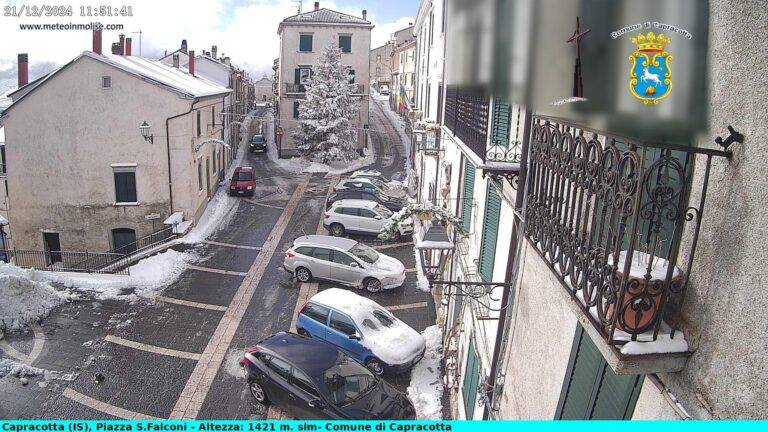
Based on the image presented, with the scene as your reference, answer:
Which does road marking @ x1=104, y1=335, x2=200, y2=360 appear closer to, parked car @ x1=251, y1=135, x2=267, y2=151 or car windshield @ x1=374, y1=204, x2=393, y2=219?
car windshield @ x1=374, y1=204, x2=393, y2=219

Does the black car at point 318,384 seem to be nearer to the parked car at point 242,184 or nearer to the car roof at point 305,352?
the car roof at point 305,352

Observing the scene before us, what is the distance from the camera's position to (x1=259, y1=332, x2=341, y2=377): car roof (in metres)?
9.78

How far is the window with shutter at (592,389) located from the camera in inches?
134

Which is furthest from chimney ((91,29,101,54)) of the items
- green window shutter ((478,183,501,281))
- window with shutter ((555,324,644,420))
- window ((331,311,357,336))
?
window with shutter ((555,324,644,420))

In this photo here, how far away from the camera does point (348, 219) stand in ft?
68.2

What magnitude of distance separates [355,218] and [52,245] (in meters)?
14.0

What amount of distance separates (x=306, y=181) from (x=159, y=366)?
856 inches

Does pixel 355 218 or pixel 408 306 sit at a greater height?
pixel 355 218

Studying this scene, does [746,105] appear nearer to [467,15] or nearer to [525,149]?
[525,149]

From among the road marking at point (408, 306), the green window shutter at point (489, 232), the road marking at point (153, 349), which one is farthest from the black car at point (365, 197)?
the green window shutter at point (489, 232)

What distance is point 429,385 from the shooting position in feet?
37.5

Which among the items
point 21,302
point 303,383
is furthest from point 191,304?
point 303,383

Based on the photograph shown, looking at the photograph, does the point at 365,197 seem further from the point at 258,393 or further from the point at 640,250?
the point at 640,250

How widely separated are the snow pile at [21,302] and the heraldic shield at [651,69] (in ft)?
48.9
